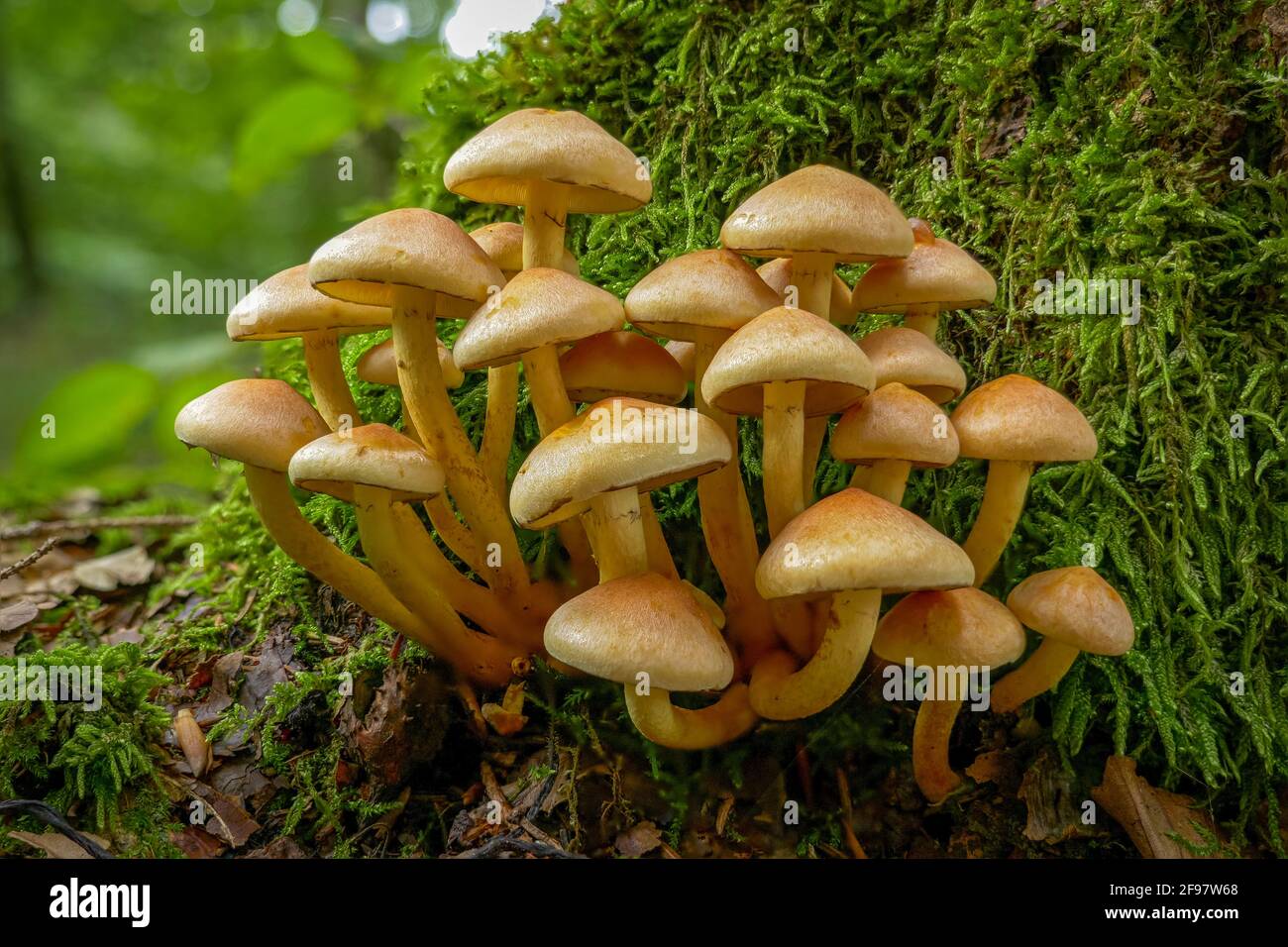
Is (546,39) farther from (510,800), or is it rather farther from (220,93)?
(220,93)

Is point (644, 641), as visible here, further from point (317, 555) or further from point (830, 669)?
point (317, 555)

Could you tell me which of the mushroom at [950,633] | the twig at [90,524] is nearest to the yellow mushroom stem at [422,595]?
the mushroom at [950,633]

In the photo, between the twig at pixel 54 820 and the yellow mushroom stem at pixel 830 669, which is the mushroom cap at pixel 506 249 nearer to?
the yellow mushroom stem at pixel 830 669

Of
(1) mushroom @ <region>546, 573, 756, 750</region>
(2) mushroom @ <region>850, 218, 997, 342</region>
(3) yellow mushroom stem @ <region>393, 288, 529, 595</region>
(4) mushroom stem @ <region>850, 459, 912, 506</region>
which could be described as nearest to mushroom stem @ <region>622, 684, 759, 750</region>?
(1) mushroom @ <region>546, 573, 756, 750</region>

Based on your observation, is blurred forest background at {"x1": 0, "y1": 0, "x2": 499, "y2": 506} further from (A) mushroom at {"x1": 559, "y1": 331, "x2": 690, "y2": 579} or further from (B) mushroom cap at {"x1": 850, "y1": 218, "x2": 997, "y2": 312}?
(B) mushroom cap at {"x1": 850, "y1": 218, "x2": 997, "y2": 312}

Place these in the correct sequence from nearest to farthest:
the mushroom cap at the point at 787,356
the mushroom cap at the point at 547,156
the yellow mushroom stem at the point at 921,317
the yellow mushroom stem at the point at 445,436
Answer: the mushroom cap at the point at 787,356 < the mushroom cap at the point at 547,156 < the yellow mushroom stem at the point at 445,436 < the yellow mushroom stem at the point at 921,317
